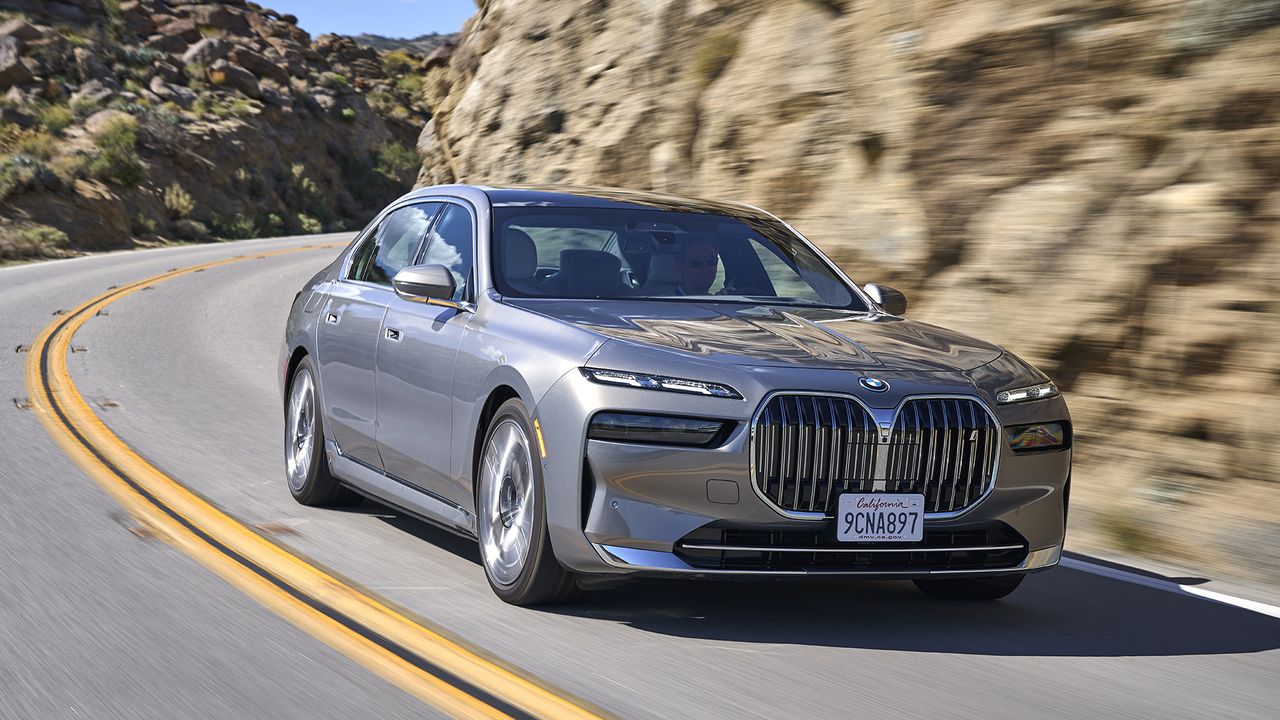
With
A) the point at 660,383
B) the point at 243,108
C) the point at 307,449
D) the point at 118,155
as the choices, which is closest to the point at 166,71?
the point at 243,108

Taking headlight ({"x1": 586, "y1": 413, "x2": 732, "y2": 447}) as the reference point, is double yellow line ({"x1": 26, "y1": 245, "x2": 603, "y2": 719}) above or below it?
below

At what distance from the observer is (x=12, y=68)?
46656 millimetres

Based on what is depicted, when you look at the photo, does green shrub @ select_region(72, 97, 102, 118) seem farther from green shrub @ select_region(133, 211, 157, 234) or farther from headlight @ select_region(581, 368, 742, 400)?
headlight @ select_region(581, 368, 742, 400)

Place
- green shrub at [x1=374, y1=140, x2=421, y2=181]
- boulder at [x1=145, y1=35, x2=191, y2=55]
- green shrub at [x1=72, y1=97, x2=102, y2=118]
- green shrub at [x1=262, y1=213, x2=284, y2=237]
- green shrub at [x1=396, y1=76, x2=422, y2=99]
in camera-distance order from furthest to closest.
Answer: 1. green shrub at [x1=396, y1=76, x2=422, y2=99]
2. green shrub at [x1=374, y1=140, x2=421, y2=181]
3. boulder at [x1=145, y1=35, x2=191, y2=55]
4. green shrub at [x1=262, y1=213, x2=284, y2=237]
5. green shrub at [x1=72, y1=97, x2=102, y2=118]

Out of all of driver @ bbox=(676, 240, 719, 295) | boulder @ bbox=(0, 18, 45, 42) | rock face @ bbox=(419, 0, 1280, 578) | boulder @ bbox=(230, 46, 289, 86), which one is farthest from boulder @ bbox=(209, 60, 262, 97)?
driver @ bbox=(676, 240, 719, 295)

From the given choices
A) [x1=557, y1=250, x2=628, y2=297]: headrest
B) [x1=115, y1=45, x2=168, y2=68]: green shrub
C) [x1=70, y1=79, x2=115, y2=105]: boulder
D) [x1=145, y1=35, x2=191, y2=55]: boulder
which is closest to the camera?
[x1=557, y1=250, x2=628, y2=297]: headrest

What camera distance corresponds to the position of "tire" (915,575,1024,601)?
604 centimetres

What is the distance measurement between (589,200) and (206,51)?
5109 centimetres

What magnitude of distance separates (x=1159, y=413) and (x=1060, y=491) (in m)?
2.99

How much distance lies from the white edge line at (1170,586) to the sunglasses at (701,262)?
7.00 feet

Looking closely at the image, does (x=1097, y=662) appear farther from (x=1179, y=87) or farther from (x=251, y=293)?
(x=251, y=293)

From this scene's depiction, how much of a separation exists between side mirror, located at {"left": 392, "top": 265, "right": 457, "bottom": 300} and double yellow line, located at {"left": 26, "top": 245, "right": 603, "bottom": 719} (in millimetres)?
1229

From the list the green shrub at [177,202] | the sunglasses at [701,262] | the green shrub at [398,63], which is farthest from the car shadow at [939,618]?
the green shrub at [398,63]

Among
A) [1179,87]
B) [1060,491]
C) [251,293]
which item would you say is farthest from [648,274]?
[251,293]
